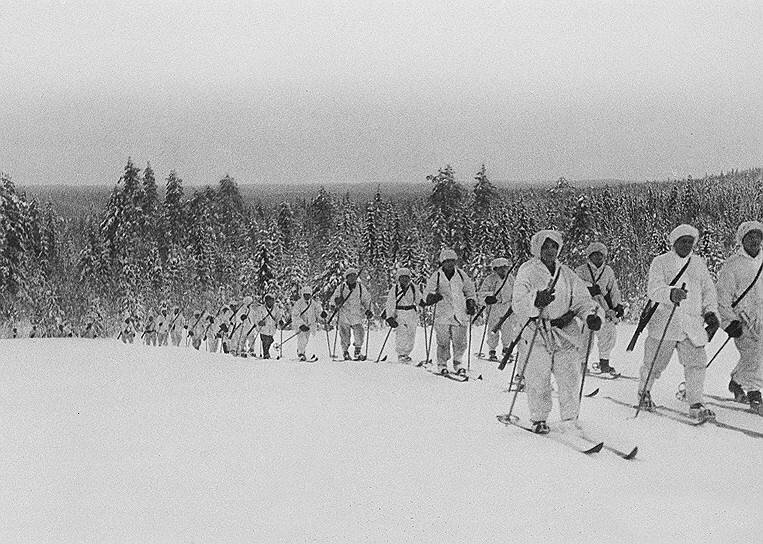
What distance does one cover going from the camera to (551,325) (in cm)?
660

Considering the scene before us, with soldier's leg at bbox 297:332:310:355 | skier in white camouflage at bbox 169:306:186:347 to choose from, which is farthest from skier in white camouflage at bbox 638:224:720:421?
skier in white camouflage at bbox 169:306:186:347

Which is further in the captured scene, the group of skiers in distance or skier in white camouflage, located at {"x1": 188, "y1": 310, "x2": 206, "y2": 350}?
skier in white camouflage, located at {"x1": 188, "y1": 310, "x2": 206, "y2": 350}

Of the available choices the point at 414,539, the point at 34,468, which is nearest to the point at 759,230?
the point at 414,539

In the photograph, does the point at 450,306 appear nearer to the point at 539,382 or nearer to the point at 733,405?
the point at 733,405

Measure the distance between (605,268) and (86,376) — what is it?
9123 mm

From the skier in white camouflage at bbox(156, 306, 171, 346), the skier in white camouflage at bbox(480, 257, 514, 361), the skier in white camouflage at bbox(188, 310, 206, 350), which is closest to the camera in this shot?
the skier in white camouflage at bbox(480, 257, 514, 361)

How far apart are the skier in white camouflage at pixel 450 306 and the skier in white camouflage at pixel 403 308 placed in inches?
65.4

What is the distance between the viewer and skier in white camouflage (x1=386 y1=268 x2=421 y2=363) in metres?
14.0

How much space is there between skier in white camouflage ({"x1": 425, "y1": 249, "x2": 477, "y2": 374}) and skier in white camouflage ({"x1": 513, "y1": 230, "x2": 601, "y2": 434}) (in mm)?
5087

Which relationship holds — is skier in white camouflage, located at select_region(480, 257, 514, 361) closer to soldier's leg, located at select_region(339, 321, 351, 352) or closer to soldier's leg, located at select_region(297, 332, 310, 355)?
soldier's leg, located at select_region(339, 321, 351, 352)

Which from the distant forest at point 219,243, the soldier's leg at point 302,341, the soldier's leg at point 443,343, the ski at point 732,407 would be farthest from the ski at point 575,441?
the distant forest at point 219,243

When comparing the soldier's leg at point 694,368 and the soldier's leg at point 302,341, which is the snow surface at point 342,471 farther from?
the soldier's leg at point 302,341

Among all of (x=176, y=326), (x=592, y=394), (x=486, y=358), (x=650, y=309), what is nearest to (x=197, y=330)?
(x=176, y=326)

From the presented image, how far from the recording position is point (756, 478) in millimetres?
5285
